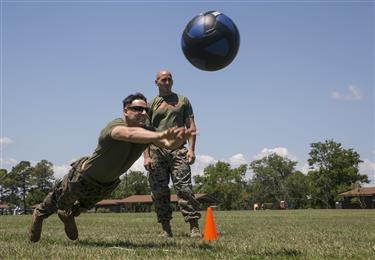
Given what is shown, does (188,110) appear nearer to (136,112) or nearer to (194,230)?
(194,230)

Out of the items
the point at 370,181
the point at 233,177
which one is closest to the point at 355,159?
the point at 370,181

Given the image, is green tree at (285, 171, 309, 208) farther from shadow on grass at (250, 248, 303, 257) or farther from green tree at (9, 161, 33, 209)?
shadow on grass at (250, 248, 303, 257)

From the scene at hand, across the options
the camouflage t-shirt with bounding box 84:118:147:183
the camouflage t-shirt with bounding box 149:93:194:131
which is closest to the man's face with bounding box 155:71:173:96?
the camouflage t-shirt with bounding box 149:93:194:131

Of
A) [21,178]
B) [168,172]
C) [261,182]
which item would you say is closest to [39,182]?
[21,178]

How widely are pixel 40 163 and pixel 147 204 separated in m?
27.4

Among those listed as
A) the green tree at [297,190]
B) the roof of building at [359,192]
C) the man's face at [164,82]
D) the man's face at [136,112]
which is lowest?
the man's face at [136,112]

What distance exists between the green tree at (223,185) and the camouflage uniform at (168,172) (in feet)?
343

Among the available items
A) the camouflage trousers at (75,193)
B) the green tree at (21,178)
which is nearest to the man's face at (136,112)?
the camouflage trousers at (75,193)

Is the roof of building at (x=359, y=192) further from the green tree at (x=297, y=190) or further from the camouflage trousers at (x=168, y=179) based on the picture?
the camouflage trousers at (x=168, y=179)

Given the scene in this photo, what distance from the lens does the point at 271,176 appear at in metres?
135

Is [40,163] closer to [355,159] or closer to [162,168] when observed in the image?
[355,159]

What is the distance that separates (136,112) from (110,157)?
59cm

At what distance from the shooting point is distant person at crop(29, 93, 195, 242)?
5.09m

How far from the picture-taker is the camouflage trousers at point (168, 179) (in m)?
7.71
